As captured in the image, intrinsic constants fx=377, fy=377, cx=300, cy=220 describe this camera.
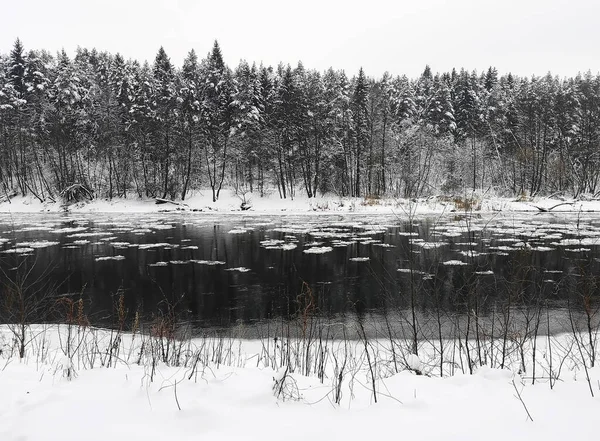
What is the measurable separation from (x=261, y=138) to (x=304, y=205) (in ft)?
32.3

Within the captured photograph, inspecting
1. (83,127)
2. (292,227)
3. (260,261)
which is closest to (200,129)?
(83,127)

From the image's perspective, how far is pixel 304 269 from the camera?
1279 cm

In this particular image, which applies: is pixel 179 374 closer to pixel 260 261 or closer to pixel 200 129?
pixel 260 261

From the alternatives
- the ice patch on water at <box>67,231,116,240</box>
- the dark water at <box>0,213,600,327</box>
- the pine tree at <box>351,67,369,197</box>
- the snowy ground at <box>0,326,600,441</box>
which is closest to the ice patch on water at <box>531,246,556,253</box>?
the dark water at <box>0,213,600,327</box>

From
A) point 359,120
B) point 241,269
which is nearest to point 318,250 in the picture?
point 241,269

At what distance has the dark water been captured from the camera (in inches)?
341

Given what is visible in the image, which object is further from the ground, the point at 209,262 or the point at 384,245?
the point at 384,245

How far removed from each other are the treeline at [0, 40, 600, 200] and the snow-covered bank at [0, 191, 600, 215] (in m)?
1.85

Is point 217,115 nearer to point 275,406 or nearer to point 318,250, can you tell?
point 318,250

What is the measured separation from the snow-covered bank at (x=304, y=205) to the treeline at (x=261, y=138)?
185 centimetres

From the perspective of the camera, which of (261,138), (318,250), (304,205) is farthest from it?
(261,138)

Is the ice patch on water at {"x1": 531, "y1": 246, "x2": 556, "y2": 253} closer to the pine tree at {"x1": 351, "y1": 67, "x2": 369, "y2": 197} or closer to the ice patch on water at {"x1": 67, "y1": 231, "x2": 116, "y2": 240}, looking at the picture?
the ice patch on water at {"x1": 67, "y1": 231, "x2": 116, "y2": 240}

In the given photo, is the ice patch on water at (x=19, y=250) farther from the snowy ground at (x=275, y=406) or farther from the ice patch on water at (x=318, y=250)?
the snowy ground at (x=275, y=406)

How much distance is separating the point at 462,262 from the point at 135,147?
1607 inches
